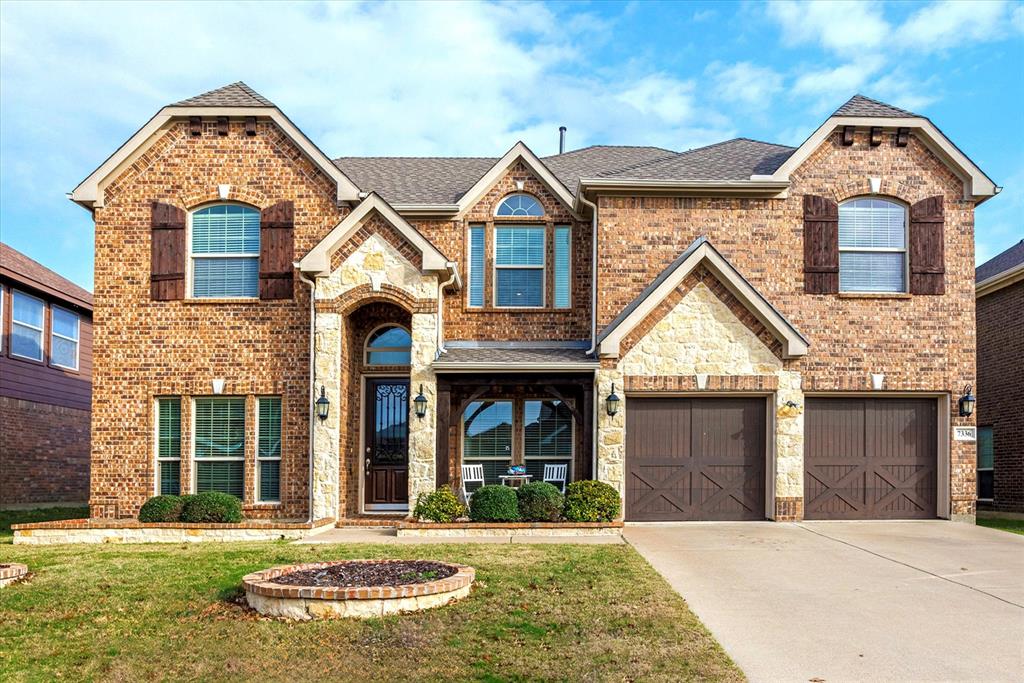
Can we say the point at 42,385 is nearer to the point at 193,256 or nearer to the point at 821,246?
the point at 193,256

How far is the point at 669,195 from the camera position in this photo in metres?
16.0

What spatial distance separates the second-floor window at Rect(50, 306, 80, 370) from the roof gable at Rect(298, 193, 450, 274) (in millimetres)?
11229

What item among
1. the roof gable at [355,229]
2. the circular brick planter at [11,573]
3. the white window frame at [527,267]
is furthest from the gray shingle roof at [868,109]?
the circular brick planter at [11,573]

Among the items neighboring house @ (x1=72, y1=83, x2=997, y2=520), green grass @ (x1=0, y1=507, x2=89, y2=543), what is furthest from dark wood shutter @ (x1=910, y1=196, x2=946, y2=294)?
green grass @ (x1=0, y1=507, x2=89, y2=543)

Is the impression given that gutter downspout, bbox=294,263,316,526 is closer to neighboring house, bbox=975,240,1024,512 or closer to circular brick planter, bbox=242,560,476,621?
circular brick planter, bbox=242,560,476,621

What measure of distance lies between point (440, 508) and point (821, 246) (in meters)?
8.07

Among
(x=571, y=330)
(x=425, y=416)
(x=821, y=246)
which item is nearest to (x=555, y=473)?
(x=571, y=330)

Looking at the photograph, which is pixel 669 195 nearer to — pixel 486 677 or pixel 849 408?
pixel 849 408

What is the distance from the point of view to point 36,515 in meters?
18.4

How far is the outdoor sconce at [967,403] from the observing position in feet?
50.6

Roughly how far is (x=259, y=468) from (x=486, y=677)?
33.4ft

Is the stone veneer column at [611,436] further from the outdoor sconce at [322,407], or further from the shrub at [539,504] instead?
the outdoor sconce at [322,407]

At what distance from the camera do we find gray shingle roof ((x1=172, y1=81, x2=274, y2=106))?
633 inches


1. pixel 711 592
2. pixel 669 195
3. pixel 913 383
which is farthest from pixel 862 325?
pixel 711 592
